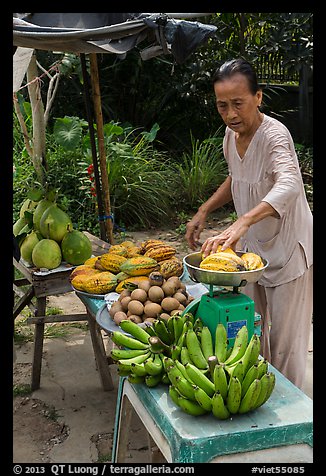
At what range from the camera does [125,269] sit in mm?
2979

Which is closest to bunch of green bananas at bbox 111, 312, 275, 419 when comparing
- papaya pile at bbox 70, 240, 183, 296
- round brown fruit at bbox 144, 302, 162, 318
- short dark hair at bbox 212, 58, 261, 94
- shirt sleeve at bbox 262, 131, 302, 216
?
round brown fruit at bbox 144, 302, 162, 318

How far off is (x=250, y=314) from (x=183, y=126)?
25.0ft

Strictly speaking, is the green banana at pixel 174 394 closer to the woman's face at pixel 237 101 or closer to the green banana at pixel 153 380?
the green banana at pixel 153 380

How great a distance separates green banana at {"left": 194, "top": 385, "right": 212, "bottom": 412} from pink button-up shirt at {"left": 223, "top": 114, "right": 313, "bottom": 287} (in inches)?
46.3

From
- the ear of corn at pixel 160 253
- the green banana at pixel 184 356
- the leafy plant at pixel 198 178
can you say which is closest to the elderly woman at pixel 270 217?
the ear of corn at pixel 160 253

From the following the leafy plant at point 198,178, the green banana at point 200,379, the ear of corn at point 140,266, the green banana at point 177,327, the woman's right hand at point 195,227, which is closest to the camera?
the green banana at point 200,379

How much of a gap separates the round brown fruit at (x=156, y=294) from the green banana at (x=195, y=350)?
48 centimetres

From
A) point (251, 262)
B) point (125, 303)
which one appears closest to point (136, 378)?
point (125, 303)

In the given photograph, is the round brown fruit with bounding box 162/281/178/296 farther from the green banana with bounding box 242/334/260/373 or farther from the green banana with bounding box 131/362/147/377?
the green banana with bounding box 242/334/260/373

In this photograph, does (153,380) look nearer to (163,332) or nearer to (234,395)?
(163,332)

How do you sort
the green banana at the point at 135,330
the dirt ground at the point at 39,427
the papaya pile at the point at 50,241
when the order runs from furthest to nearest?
the papaya pile at the point at 50,241
the dirt ground at the point at 39,427
the green banana at the point at 135,330

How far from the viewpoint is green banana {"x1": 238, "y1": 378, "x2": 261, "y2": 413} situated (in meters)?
1.93

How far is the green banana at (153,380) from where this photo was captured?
7.14ft
